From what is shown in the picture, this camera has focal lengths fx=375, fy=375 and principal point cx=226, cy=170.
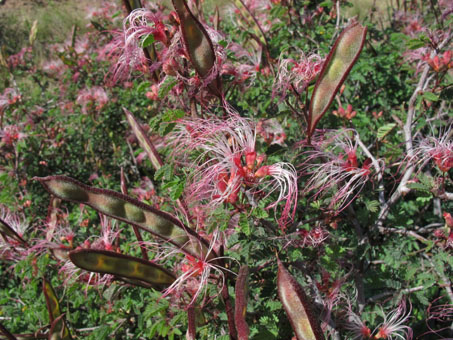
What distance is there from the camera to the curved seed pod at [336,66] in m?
1.25

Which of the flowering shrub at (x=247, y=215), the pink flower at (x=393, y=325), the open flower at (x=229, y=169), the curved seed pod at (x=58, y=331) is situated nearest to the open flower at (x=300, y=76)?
the flowering shrub at (x=247, y=215)

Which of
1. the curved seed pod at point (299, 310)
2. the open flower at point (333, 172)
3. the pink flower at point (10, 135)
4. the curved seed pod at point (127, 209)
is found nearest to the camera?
the curved seed pod at point (299, 310)

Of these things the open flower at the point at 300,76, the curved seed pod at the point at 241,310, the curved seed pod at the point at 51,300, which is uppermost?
the open flower at the point at 300,76

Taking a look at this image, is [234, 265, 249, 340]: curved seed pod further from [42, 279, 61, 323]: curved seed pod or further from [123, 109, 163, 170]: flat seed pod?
[42, 279, 61, 323]: curved seed pod

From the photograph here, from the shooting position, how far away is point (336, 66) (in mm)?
1282

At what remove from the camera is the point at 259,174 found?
1352mm

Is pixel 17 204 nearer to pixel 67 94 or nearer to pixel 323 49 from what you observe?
pixel 67 94

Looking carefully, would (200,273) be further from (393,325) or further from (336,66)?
(393,325)

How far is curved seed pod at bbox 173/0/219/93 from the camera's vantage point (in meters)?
1.22

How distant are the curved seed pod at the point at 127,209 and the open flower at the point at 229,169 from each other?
0.54 ft

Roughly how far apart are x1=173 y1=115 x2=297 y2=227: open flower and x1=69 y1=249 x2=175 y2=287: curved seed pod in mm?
319

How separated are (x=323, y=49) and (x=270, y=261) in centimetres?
184

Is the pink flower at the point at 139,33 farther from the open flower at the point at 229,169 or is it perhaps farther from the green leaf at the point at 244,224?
the green leaf at the point at 244,224

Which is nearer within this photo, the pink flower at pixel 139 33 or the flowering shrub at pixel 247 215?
the flowering shrub at pixel 247 215
